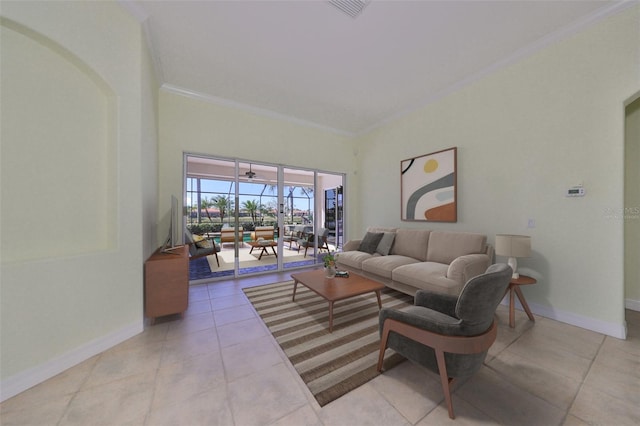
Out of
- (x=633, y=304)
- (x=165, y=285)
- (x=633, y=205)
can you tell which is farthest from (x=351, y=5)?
(x=633, y=304)

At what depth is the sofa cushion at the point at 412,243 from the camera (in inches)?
146

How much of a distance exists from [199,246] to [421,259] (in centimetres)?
432

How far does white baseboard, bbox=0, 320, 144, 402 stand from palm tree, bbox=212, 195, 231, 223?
2602 millimetres

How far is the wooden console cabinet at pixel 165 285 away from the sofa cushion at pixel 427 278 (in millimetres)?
2794

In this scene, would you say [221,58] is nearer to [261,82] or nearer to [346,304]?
[261,82]

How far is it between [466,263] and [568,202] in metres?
1.34

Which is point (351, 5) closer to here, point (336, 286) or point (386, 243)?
point (336, 286)

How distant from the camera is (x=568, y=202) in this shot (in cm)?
251

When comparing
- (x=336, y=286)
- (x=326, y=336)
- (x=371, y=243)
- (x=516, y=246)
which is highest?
(x=516, y=246)

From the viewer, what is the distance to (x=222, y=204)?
4.63 m

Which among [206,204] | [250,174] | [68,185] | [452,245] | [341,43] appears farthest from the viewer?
[206,204]

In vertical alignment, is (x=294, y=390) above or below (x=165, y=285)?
below

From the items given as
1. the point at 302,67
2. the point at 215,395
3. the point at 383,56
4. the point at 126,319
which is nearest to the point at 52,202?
the point at 126,319

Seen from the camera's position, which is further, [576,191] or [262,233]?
[262,233]
